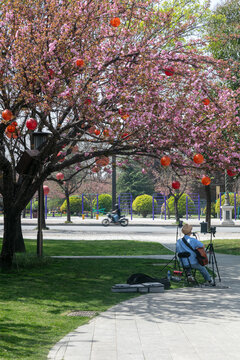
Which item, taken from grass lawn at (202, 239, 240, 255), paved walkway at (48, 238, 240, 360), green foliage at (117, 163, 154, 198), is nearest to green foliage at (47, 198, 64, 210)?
green foliage at (117, 163, 154, 198)

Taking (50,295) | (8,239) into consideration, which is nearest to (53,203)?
(8,239)

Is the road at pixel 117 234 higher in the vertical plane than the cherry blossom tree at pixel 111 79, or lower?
lower

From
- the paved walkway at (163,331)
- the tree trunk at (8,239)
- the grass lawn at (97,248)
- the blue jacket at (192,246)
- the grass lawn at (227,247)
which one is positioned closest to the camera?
the paved walkway at (163,331)

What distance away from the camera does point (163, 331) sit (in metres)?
6.85

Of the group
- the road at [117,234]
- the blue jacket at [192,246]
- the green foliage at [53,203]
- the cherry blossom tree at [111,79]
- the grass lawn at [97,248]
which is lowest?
the grass lawn at [97,248]

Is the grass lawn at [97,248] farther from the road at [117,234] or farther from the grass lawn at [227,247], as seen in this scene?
the road at [117,234]

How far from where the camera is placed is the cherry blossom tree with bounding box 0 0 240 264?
1094 centimetres

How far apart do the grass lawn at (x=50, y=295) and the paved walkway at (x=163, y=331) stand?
343 millimetres

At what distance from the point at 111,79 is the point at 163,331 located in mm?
6442

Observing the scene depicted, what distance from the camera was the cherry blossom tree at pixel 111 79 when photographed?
1094 centimetres

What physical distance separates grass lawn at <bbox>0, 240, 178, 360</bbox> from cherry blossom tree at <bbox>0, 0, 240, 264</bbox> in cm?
298

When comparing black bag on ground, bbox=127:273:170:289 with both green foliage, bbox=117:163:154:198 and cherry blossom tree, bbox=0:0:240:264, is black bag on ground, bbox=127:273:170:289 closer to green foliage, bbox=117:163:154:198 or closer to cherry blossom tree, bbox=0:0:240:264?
cherry blossom tree, bbox=0:0:240:264

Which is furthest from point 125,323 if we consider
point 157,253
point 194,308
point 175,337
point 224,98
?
point 157,253

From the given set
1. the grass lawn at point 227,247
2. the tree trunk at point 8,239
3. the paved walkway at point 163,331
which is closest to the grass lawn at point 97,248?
the grass lawn at point 227,247
